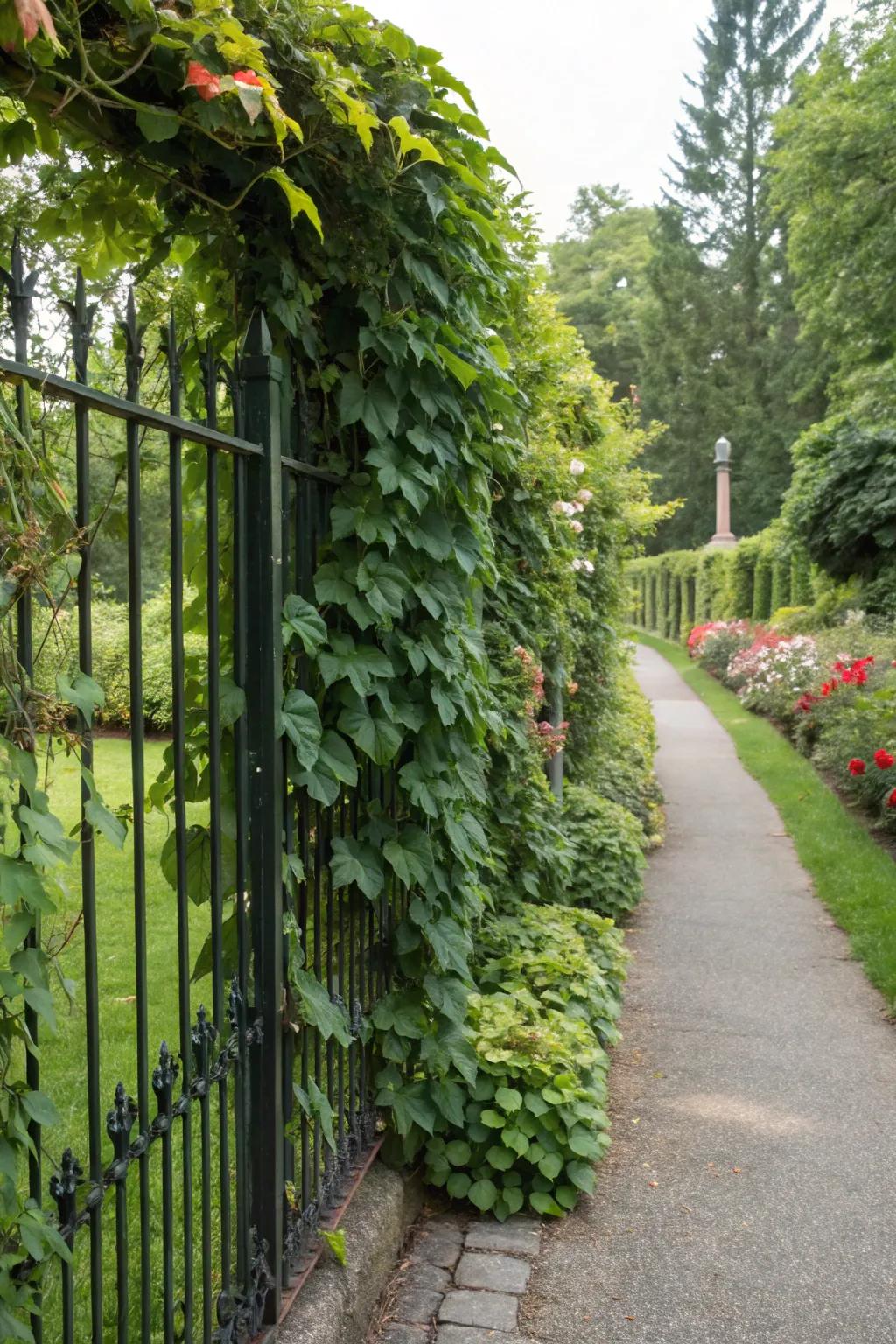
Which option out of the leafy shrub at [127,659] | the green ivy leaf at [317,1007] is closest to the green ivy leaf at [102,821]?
the green ivy leaf at [317,1007]


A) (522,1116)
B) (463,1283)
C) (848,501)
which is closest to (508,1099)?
(522,1116)

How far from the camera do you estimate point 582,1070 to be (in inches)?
149

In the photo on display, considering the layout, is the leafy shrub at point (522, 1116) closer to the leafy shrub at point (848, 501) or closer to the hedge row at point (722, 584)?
the hedge row at point (722, 584)

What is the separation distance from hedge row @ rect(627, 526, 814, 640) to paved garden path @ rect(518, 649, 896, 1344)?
925 centimetres

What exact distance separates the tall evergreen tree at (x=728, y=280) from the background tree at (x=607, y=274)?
1.73 metres

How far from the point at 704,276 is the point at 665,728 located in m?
30.0

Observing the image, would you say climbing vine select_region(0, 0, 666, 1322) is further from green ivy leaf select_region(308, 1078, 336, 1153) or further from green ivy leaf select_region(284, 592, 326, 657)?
green ivy leaf select_region(308, 1078, 336, 1153)

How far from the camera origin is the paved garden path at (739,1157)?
2975mm

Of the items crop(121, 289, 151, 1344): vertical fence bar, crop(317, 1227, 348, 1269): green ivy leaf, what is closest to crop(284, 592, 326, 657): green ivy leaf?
crop(121, 289, 151, 1344): vertical fence bar

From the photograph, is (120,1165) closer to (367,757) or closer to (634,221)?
(367,757)

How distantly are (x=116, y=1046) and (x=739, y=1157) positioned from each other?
7.95ft

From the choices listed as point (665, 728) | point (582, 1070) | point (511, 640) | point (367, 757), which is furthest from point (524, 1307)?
point (665, 728)

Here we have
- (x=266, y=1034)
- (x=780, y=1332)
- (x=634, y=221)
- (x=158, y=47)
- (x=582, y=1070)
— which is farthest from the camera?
(x=634, y=221)

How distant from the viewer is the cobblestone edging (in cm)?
282
